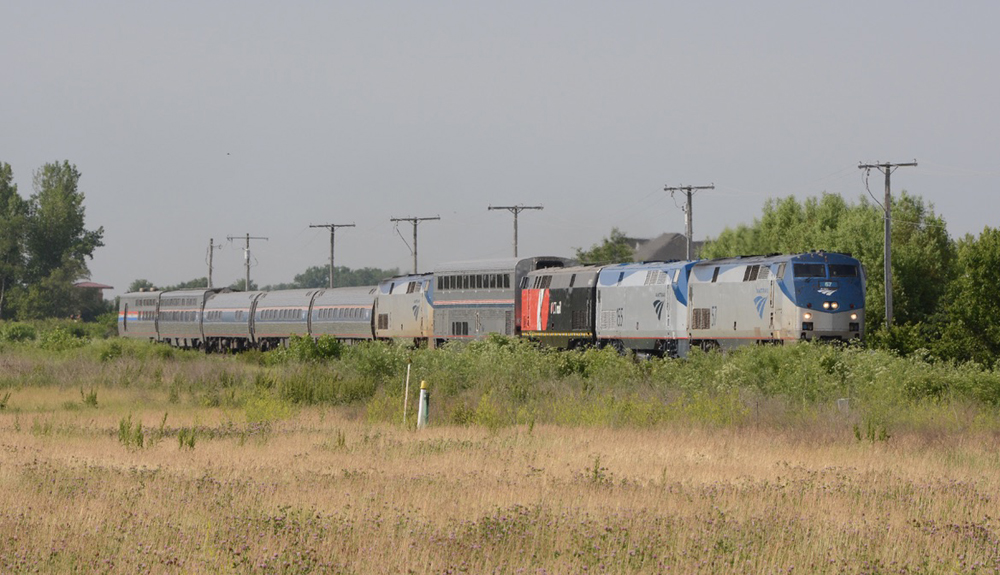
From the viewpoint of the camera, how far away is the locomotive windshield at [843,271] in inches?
1590

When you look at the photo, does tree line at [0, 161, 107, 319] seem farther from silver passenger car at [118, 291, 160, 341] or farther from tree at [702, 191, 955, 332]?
tree at [702, 191, 955, 332]

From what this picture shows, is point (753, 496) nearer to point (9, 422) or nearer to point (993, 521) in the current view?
point (993, 521)

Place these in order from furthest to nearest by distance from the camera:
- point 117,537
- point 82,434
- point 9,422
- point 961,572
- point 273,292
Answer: point 273,292
point 9,422
point 82,434
point 117,537
point 961,572

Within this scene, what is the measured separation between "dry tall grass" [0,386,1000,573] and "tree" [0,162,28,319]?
116 m

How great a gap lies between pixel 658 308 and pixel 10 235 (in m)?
106

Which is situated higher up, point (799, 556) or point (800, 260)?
point (800, 260)

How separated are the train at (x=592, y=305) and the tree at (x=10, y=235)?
63108 mm

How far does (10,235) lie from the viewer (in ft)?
440

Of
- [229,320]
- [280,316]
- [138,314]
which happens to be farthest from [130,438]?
[138,314]

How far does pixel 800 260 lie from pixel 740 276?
2934 millimetres

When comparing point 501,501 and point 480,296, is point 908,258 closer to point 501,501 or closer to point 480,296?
point 480,296

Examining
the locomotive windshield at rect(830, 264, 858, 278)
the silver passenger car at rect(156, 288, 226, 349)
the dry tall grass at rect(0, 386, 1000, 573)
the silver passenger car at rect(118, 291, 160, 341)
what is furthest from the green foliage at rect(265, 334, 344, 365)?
the silver passenger car at rect(118, 291, 160, 341)

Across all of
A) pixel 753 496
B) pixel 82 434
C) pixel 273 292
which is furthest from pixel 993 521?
pixel 273 292

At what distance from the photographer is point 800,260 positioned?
131ft
